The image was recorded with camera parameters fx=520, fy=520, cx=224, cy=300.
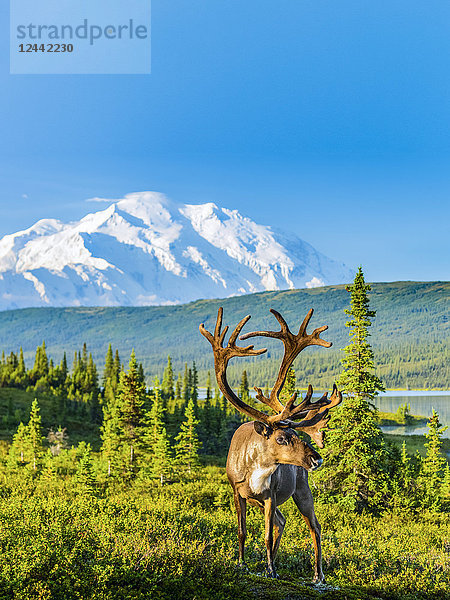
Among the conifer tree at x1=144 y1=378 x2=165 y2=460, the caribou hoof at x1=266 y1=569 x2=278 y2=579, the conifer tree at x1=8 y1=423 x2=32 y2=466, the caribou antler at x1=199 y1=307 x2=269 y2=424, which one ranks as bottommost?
the conifer tree at x1=8 y1=423 x2=32 y2=466

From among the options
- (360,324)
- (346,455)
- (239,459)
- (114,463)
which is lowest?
(114,463)

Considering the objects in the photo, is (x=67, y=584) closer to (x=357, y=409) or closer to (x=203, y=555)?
(x=203, y=555)

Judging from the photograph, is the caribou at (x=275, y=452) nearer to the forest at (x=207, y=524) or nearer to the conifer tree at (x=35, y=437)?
the forest at (x=207, y=524)

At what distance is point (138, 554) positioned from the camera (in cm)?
937

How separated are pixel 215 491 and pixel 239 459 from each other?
2036cm

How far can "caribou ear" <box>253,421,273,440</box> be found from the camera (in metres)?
9.41

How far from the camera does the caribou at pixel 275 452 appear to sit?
940 centimetres

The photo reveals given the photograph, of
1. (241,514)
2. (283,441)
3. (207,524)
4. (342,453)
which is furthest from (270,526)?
(342,453)

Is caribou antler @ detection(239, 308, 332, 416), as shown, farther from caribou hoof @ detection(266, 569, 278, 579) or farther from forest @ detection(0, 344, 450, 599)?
forest @ detection(0, 344, 450, 599)

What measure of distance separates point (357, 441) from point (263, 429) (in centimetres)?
1822

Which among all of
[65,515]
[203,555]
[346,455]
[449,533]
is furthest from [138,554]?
[346,455]

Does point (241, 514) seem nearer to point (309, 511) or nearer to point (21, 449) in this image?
point (309, 511)

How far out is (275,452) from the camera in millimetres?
9469

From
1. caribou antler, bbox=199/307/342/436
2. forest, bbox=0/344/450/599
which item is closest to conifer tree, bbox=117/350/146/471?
forest, bbox=0/344/450/599
